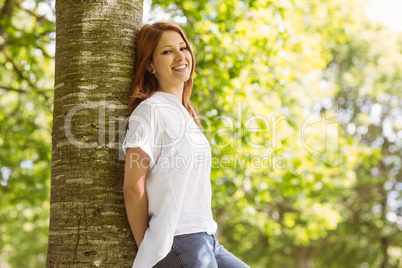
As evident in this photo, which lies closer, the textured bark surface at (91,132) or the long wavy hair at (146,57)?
the textured bark surface at (91,132)

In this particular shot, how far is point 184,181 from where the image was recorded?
258 centimetres

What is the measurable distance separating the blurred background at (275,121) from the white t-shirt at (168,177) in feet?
14.2

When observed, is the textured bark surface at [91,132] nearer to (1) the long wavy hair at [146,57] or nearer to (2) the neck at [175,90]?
(1) the long wavy hair at [146,57]

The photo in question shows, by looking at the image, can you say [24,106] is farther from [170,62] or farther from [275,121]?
[170,62]

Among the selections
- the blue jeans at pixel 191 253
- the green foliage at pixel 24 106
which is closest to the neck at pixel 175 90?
the blue jeans at pixel 191 253

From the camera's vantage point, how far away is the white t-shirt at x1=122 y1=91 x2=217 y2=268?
2.49 metres

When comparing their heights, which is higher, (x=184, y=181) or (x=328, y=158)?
(x=184, y=181)

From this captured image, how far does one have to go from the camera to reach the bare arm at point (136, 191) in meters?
2.53

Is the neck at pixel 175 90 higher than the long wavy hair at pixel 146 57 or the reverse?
the reverse

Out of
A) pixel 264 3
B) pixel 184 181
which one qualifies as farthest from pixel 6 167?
pixel 184 181

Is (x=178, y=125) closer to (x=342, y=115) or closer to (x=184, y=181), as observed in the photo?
(x=184, y=181)

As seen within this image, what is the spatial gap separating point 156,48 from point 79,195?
40.6 inches

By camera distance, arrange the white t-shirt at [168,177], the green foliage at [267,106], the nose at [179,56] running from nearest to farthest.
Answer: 1. the white t-shirt at [168,177]
2. the nose at [179,56]
3. the green foliage at [267,106]

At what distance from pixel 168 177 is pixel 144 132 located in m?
0.27
